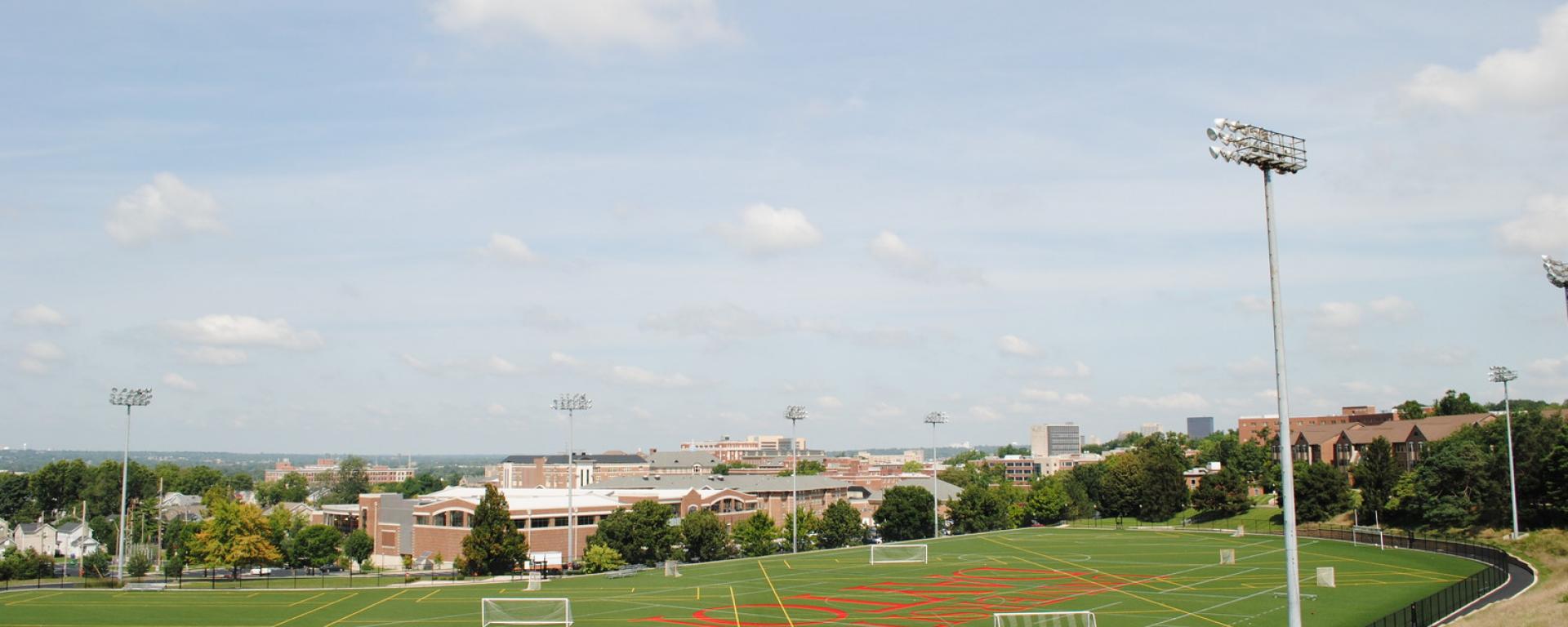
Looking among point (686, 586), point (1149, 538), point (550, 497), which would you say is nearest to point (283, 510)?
point (550, 497)

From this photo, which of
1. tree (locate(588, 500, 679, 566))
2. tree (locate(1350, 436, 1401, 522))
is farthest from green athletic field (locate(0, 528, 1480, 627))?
tree (locate(1350, 436, 1401, 522))

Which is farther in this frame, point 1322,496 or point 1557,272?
point 1322,496

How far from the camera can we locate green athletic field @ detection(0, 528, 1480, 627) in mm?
49219

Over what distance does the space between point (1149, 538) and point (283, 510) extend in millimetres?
85335

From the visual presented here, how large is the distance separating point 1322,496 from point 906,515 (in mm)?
37153

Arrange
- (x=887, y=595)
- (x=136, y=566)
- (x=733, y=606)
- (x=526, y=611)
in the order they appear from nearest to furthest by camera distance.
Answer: (x=526, y=611) < (x=733, y=606) < (x=887, y=595) < (x=136, y=566)

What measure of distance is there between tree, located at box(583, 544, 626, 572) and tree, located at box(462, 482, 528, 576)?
4941mm

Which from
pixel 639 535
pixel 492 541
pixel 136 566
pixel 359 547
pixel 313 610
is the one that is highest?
pixel 492 541

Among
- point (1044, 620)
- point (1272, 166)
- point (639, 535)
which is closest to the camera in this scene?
point (1272, 166)

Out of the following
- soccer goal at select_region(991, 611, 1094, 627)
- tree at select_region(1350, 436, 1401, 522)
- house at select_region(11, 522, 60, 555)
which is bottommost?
house at select_region(11, 522, 60, 555)

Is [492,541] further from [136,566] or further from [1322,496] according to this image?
[1322,496]

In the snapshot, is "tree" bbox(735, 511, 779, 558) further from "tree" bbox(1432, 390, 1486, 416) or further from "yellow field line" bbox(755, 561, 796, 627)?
"tree" bbox(1432, 390, 1486, 416)

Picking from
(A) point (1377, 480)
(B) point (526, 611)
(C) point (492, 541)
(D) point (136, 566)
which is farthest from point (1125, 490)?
(D) point (136, 566)

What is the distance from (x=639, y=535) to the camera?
274 feet
